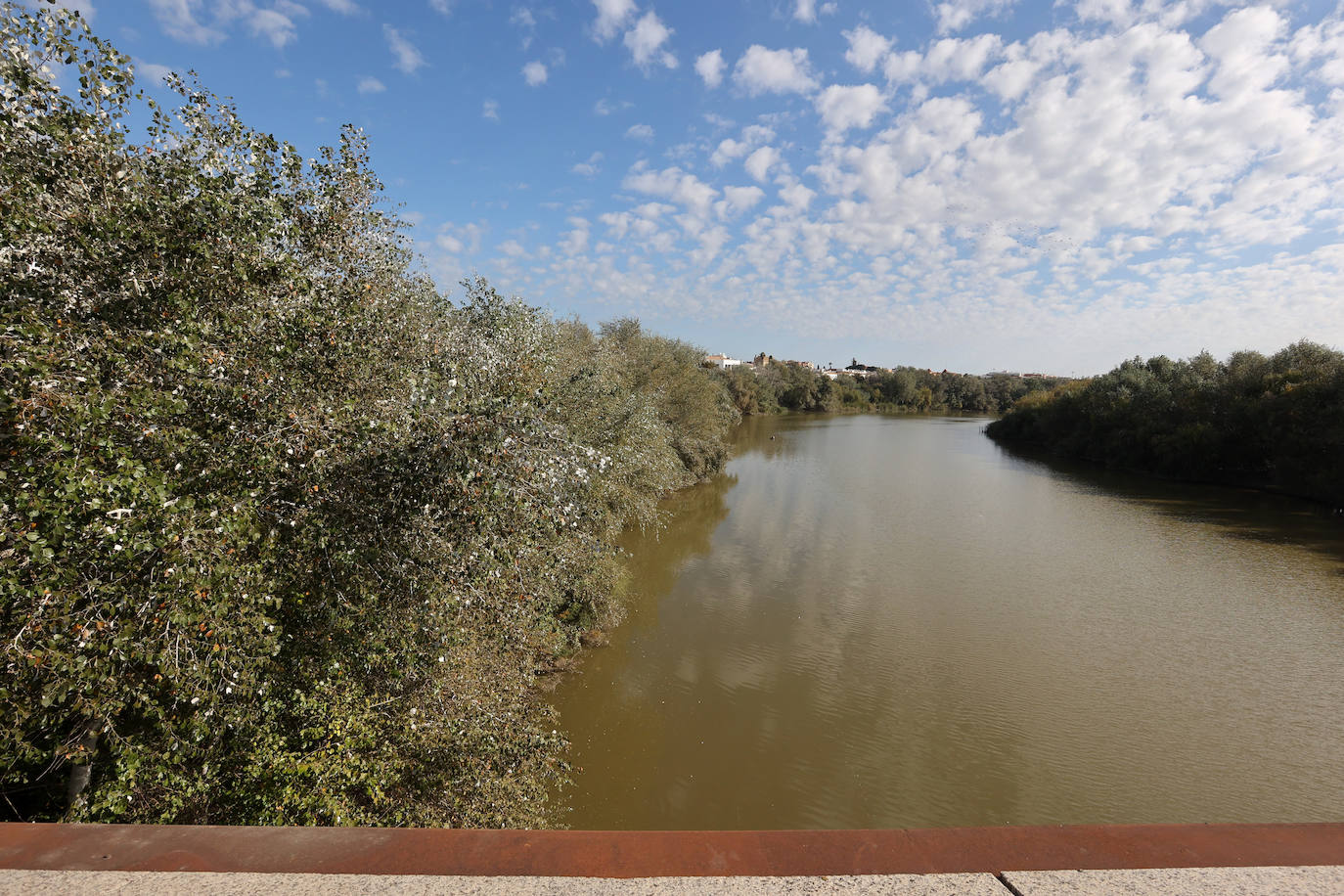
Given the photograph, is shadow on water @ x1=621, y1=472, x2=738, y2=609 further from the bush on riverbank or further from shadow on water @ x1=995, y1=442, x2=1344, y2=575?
shadow on water @ x1=995, y1=442, x2=1344, y2=575

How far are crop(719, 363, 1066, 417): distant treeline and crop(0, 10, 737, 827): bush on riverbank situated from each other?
77.3 m

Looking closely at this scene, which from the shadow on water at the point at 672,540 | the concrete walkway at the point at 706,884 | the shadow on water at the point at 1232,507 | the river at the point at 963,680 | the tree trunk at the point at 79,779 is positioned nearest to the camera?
the concrete walkway at the point at 706,884

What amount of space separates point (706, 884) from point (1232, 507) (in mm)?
37545

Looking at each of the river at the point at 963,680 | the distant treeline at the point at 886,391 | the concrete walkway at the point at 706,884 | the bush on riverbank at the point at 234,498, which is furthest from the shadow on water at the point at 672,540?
the distant treeline at the point at 886,391

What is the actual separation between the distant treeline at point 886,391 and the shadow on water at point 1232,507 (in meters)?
47.4

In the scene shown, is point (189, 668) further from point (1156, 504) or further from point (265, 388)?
point (1156, 504)

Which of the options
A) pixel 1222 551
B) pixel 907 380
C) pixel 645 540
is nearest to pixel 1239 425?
pixel 1222 551

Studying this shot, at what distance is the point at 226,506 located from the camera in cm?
400

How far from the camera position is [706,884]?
1.99 meters

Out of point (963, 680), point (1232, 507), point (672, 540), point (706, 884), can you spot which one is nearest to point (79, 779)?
point (706, 884)

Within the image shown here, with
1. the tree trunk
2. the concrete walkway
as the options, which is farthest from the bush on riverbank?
the concrete walkway

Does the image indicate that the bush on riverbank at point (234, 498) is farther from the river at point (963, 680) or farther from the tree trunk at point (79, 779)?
the river at point (963, 680)

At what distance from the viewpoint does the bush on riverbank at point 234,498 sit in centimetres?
347

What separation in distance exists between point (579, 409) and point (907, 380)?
120228mm
